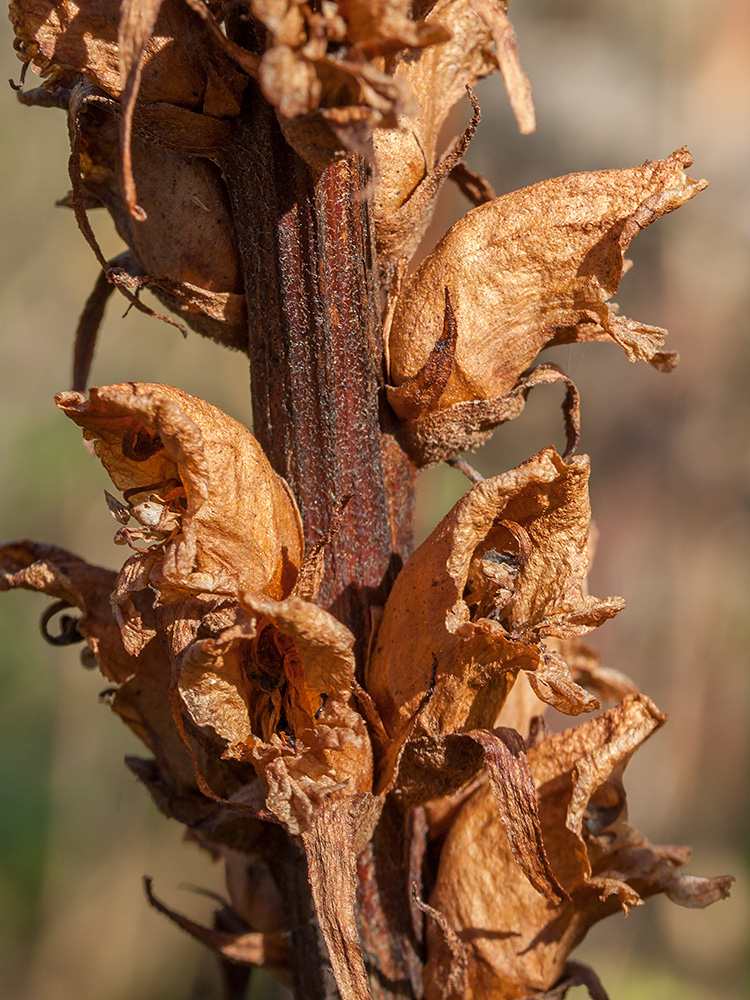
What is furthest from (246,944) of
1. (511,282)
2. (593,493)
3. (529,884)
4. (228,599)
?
(593,493)

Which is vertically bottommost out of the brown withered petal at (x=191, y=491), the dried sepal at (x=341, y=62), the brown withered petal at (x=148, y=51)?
the brown withered petal at (x=191, y=491)

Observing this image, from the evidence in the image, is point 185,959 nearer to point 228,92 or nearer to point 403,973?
point 403,973

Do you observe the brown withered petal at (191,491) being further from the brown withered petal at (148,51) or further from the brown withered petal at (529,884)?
the brown withered petal at (529,884)

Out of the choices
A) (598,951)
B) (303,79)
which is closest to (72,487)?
(598,951)

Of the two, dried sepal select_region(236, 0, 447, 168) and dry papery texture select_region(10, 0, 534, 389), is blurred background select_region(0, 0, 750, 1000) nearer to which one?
dry papery texture select_region(10, 0, 534, 389)

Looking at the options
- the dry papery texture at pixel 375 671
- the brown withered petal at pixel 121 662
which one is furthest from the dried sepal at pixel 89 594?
the dry papery texture at pixel 375 671
